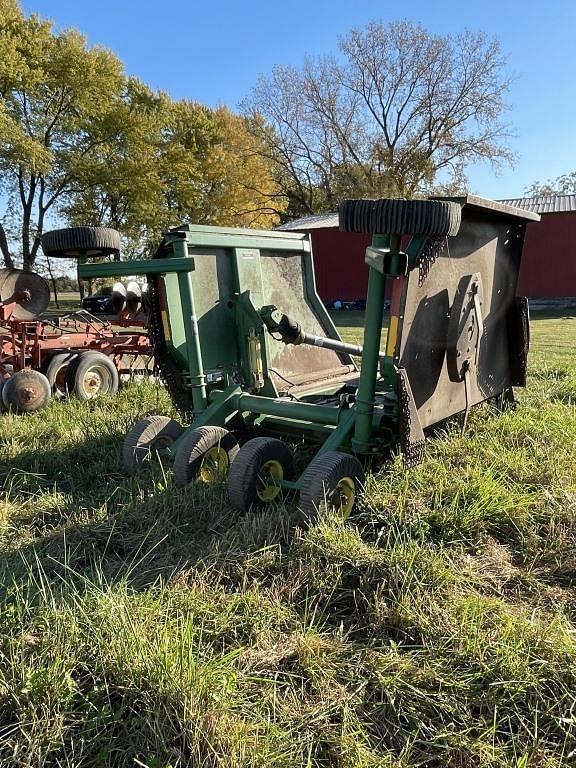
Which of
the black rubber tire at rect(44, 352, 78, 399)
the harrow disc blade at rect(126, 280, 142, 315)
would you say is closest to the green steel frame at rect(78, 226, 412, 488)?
the harrow disc blade at rect(126, 280, 142, 315)

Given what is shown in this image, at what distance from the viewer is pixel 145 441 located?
11.4ft

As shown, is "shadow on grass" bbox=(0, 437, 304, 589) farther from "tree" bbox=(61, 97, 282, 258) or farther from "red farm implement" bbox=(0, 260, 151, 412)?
"tree" bbox=(61, 97, 282, 258)

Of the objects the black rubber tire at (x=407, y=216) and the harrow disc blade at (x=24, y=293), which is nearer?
the black rubber tire at (x=407, y=216)

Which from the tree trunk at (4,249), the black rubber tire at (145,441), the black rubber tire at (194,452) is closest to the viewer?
the black rubber tire at (194,452)

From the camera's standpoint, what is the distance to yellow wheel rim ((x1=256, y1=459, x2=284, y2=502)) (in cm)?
294

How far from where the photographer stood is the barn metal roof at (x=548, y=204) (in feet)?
66.4

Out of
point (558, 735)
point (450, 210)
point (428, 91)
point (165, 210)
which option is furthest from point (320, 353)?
point (428, 91)

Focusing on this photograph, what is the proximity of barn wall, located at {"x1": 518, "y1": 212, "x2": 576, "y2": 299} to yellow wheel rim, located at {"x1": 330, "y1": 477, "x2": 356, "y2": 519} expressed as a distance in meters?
19.1

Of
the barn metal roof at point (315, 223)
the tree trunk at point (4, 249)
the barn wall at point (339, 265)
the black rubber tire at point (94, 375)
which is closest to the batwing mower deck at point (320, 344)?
the black rubber tire at point (94, 375)

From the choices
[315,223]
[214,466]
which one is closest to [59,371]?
[214,466]

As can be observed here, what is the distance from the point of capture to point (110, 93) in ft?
79.7

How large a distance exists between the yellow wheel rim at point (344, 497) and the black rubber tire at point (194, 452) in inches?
22.9

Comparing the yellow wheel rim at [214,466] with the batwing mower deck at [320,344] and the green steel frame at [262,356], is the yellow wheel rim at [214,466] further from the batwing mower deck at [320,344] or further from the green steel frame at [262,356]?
the green steel frame at [262,356]

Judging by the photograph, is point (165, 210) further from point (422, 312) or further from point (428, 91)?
point (422, 312)
